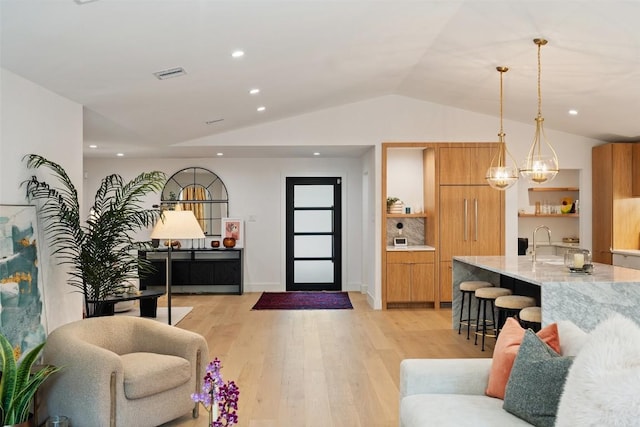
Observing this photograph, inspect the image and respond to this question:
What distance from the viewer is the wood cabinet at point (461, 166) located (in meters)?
8.02

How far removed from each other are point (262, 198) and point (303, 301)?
208 cm

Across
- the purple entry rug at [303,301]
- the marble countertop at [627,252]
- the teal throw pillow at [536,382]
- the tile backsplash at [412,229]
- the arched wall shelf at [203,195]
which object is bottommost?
the purple entry rug at [303,301]

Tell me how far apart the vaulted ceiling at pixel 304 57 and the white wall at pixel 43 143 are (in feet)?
0.44

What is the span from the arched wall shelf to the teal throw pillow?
7724 mm

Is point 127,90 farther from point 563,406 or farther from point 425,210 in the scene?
point 425,210

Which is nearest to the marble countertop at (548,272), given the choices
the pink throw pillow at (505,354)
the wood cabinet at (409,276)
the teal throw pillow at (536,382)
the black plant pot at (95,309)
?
the pink throw pillow at (505,354)

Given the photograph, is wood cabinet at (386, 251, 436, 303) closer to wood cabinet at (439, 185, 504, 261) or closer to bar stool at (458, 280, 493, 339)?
wood cabinet at (439, 185, 504, 261)

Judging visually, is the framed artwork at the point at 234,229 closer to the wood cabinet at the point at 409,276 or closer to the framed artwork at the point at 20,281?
the wood cabinet at the point at 409,276

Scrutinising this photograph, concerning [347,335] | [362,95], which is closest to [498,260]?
[347,335]

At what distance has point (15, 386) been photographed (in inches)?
114

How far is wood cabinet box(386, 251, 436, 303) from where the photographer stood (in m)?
7.97

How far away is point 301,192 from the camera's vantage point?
9.80m

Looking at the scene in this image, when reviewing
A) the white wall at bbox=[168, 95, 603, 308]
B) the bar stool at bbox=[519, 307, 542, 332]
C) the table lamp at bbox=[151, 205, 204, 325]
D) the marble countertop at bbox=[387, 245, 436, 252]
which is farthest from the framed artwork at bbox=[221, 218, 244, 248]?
the bar stool at bbox=[519, 307, 542, 332]

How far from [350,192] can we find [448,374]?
7040mm
